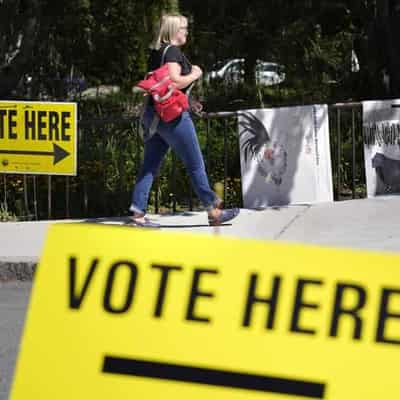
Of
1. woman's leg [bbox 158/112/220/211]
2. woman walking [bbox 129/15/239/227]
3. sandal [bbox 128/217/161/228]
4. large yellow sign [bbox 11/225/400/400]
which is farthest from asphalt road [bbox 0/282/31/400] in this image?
large yellow sign [bbox 11/225/400/400]

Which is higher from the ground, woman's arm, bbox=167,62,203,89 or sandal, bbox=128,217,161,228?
woman's arm, bbox=167,62,203,89

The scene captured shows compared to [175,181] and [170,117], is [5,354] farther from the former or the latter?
[175,181]

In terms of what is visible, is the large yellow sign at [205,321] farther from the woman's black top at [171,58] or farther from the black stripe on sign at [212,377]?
the woman's black top at [171,58]

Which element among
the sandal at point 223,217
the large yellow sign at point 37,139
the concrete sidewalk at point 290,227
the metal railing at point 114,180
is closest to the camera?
the concrete sidewalk at point 290,227

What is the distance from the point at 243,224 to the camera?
961cm

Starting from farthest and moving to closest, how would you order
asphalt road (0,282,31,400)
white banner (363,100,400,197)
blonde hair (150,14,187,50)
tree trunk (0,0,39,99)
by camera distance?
tree trunk (0,0,39,99) < white banner (363,100,400,197) < blonde hair (150,14,187,50) < asphalt road (0,282,31,400)

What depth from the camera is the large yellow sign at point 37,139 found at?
983 cm

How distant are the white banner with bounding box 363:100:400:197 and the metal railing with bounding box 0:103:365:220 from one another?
6.5 inches

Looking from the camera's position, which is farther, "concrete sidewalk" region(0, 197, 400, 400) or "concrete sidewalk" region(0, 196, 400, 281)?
"concrete sidewalk" region(0, 196, 400, 281)

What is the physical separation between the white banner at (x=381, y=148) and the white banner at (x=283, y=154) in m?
0.51

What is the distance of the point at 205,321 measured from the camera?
3227mm

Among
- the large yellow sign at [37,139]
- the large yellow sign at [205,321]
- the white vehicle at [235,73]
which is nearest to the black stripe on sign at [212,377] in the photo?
the large yellow sign at [205,321]

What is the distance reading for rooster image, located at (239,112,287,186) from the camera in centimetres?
1024

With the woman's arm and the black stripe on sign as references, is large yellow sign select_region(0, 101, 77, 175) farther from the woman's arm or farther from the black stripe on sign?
the black stripe on sign
